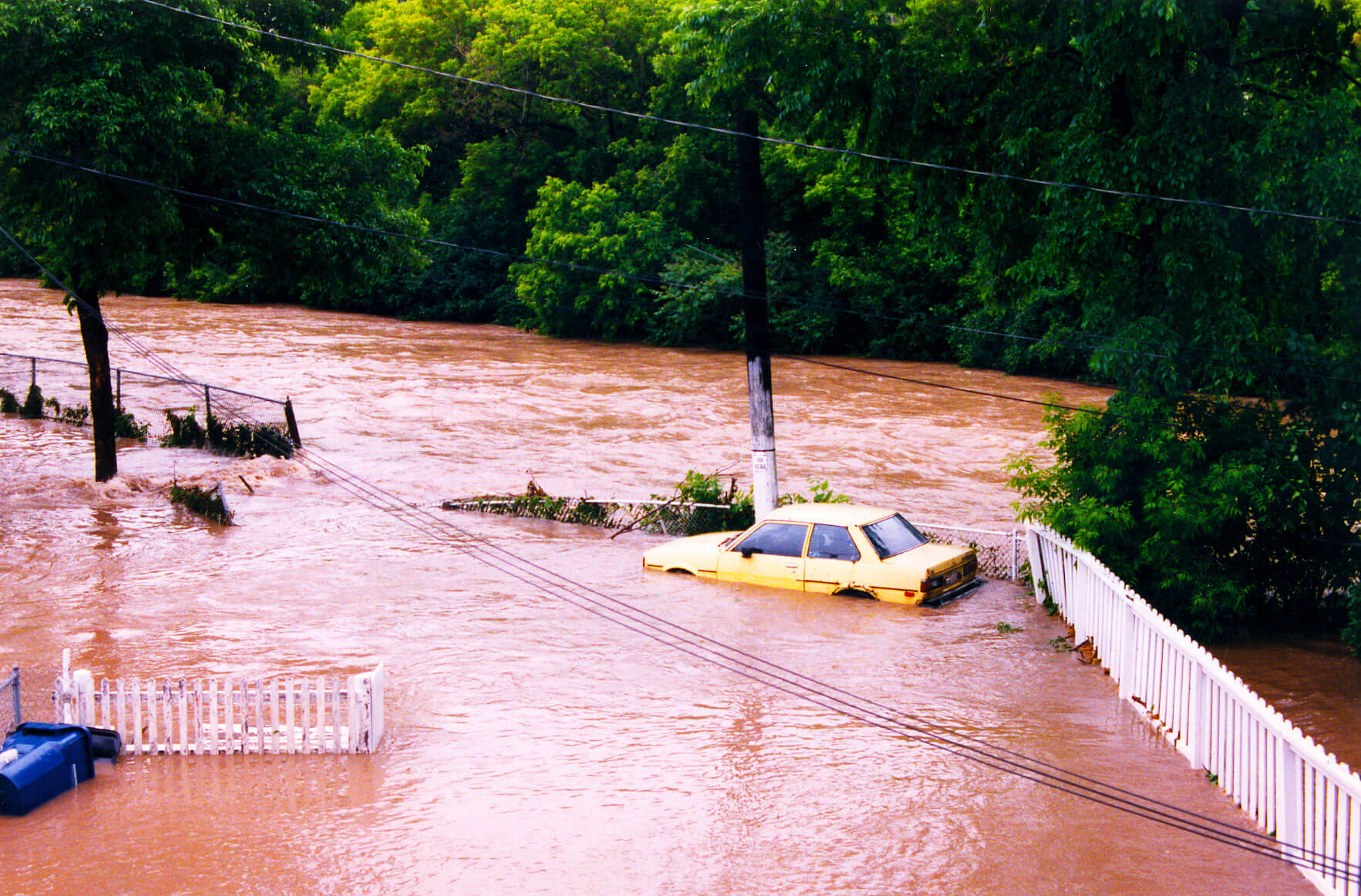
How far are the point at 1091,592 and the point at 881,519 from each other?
2.95 metres

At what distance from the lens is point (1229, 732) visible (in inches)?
328

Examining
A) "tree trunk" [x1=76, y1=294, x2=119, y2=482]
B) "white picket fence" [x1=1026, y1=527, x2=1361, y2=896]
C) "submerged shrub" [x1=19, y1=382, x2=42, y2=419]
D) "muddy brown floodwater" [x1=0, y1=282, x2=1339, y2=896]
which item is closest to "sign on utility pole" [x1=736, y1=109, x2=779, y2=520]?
"muddy brown floodwater" [x1=0, y1=282, x2=1339, y2=896]

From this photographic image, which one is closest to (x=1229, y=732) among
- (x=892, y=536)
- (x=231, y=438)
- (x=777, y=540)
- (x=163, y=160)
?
(x=892, y=536)

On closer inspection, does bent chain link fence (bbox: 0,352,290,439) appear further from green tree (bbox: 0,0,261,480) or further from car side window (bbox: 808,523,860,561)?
car side window (bbox: 808,523,860,561)

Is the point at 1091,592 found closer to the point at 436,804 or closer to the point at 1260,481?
the point at 1260,481

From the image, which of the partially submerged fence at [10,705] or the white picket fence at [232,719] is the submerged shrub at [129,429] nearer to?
the partially submerged fence at [10,705]

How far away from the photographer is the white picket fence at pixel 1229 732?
6855 millimetres

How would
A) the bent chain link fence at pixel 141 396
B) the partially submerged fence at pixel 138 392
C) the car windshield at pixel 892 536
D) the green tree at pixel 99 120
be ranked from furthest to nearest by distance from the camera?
the partially submerged fence at pixel 138 392 → the bent chain link fence at pixel 141 396 → the green tree at pixel 99 120 → the car windshield at pixel 892 536

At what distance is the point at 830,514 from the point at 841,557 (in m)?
0.63

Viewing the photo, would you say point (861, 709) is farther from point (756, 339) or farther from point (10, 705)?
point (756, 339)

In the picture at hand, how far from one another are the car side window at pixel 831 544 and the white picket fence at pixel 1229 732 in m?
2.42

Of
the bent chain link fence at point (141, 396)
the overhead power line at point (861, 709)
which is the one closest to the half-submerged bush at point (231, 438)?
the bent chain link fence at point (141, 396)

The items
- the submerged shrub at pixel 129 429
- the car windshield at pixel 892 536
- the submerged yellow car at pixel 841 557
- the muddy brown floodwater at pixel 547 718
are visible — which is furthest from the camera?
the submerged shrub at pixel 129 429

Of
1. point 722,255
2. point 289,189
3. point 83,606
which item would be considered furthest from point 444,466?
point 722,255
